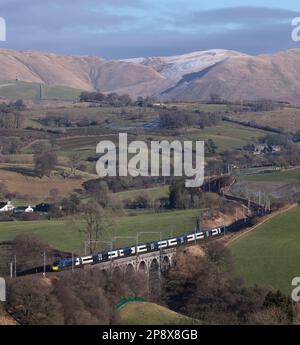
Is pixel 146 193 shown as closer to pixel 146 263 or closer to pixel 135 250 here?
pixel 135 250

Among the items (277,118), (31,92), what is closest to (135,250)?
(277,118)

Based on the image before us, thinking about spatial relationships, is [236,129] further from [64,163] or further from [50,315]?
[50,315]

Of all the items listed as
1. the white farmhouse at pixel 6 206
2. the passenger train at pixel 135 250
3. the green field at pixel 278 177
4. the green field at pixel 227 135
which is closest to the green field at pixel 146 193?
the white farmhouse at pixel 6 206

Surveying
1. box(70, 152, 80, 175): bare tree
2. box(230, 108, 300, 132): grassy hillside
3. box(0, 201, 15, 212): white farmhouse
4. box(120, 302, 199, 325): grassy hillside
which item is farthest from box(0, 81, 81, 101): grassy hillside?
box(120, 302, 199, 325): grassy hillside

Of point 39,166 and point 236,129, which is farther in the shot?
point 236,129

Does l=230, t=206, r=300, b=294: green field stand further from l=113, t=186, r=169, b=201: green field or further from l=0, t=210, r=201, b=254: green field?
l=113, t=186, r=169, b=201: green field
